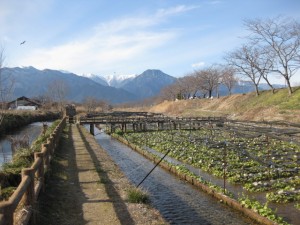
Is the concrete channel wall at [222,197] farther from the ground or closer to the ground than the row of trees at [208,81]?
closer to the ground

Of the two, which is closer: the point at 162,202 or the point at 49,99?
the point at 162,202

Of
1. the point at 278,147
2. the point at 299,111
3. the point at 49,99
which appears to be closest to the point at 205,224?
the point at 278,147

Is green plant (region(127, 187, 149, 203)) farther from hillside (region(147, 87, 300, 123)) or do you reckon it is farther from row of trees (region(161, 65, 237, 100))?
row of trees (region(161, 65, 237, 100))

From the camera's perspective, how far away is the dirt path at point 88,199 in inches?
357

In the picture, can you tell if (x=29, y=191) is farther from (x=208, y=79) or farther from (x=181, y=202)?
(x=208, y=79)

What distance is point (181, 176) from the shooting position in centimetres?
1680

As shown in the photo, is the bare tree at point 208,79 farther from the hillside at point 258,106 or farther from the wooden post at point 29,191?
the wooden post at point 29,191

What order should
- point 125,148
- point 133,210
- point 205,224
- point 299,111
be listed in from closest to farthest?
point 133,210, point 205,224, point 125,148, point 299,111

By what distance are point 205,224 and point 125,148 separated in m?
19.1

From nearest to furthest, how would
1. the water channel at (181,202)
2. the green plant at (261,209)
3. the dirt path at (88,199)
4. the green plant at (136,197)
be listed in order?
the dirt path at (88,199)
the green plant at (261,209)
the green plant at (136,197)
the water channel at (181,202)

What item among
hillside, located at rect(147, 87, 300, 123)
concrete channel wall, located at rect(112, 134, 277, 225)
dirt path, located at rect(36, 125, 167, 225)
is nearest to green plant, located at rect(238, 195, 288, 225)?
concrete channel wall, located at rect(112, 134, 277, 225)

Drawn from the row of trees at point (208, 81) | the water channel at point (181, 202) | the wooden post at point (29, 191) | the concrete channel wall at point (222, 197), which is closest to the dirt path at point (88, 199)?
the wooden post at point (29, 191)

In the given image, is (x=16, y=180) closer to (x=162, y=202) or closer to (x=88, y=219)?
(x=88, y=219)

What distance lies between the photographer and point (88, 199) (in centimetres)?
1071
